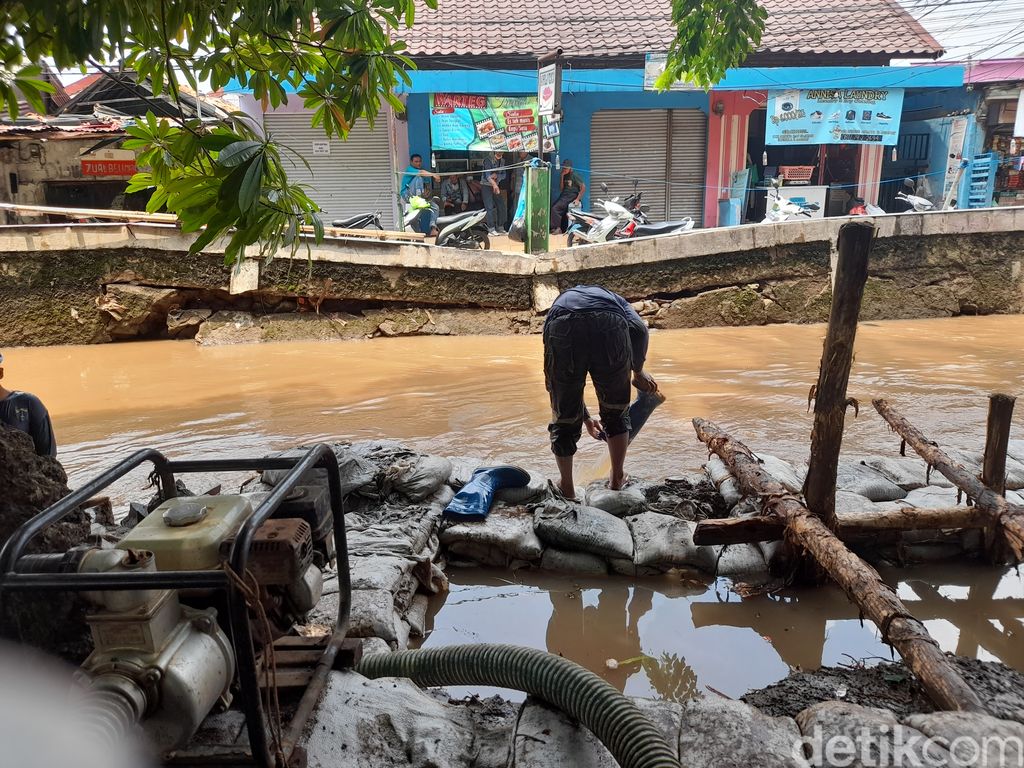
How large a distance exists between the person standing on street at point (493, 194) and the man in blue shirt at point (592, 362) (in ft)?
31.8

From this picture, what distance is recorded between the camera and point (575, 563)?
3.66m

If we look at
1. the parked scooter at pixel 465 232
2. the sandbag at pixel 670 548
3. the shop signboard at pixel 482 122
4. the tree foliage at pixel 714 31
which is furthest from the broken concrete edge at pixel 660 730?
the shop signboard at pixel 482 122

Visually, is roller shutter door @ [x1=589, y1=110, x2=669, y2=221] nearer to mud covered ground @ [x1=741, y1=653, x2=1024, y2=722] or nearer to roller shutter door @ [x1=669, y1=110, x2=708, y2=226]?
roller shutter door @ [x1=669, y1=110, x2=708, y2=226]

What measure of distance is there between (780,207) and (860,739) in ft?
38.8

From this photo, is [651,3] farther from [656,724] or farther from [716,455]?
[656,724]

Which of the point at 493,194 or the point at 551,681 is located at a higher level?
the point at 493,194

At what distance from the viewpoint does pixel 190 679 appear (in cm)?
175

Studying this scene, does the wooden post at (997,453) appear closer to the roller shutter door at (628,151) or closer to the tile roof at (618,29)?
the roller shutter door at (628,151)

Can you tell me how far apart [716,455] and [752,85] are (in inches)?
418

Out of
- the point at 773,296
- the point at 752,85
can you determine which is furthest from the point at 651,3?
the point at 773,296

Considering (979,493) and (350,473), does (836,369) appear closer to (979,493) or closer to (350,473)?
(979,493)

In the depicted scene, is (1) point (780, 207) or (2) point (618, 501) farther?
(1) point (780, 207)

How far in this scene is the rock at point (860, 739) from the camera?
187 centimetres

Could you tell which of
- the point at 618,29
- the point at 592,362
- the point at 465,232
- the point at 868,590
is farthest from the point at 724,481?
the point at 618,29
